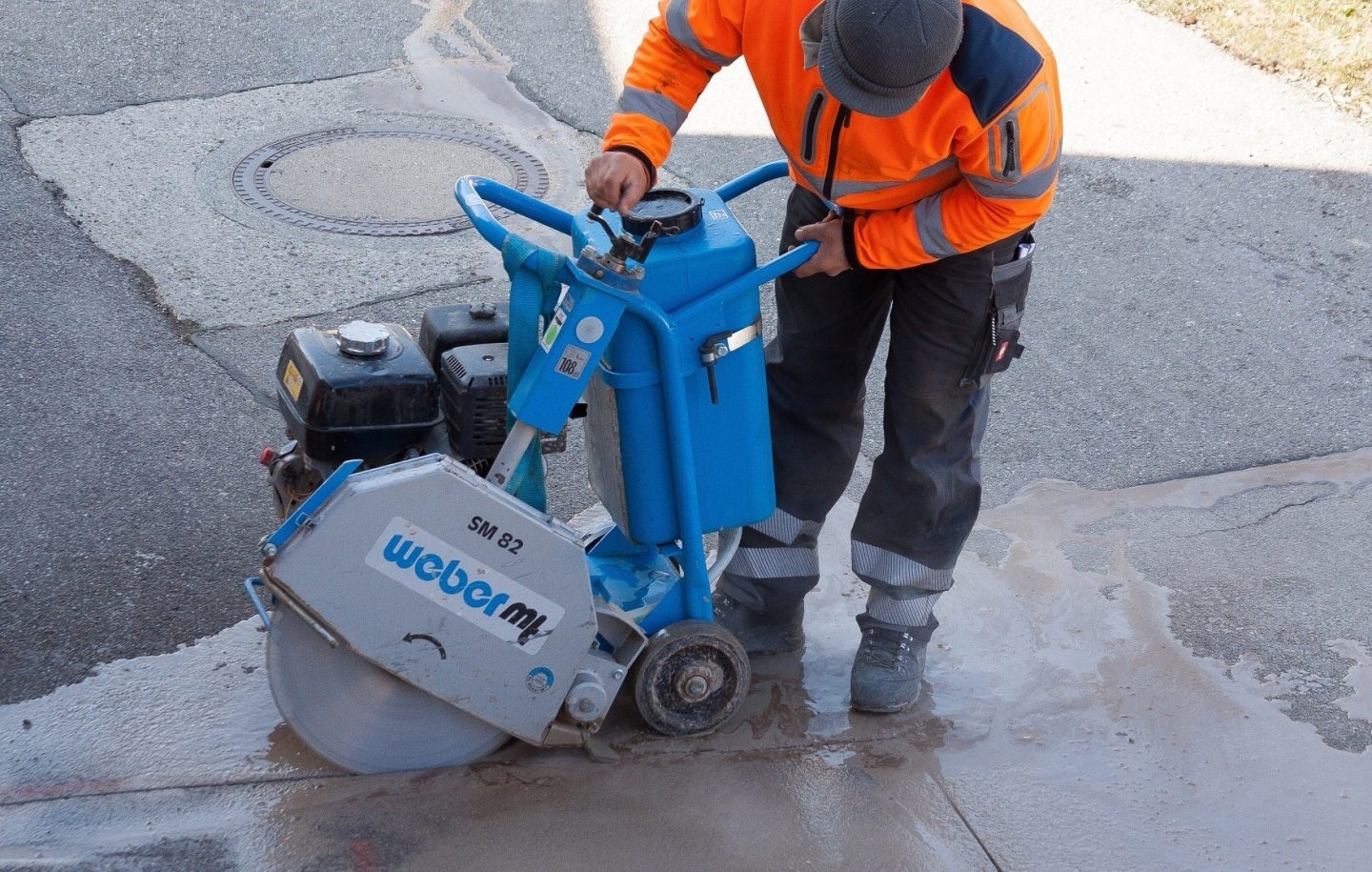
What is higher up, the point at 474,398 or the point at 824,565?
the point at 474,398

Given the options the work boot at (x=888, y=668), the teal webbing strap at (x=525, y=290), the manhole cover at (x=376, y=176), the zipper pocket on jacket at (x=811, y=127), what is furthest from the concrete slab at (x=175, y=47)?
the work boot at (x=888, y=668)

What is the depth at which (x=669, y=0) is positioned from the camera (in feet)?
8.16

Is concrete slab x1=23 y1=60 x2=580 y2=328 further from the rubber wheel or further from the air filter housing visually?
the rubber wheel

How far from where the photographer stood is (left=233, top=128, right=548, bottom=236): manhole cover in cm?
462

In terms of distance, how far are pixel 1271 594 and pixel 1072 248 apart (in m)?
1.93

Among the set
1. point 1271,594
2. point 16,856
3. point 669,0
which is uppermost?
point 669,0

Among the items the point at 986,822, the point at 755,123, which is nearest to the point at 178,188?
the point at 755,123

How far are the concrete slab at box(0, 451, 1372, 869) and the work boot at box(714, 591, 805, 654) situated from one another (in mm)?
41

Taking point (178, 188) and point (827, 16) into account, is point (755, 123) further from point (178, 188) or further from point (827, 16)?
point (827, 16)

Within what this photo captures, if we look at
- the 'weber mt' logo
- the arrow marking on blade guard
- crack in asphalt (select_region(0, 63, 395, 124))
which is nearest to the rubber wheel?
the 'weber mt' logo

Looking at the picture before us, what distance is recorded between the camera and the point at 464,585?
226cm

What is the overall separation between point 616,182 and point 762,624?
1164 millimetres

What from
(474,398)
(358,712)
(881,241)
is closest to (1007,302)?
(881,241)

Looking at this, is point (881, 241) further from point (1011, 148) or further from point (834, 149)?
point (1011, 148)
